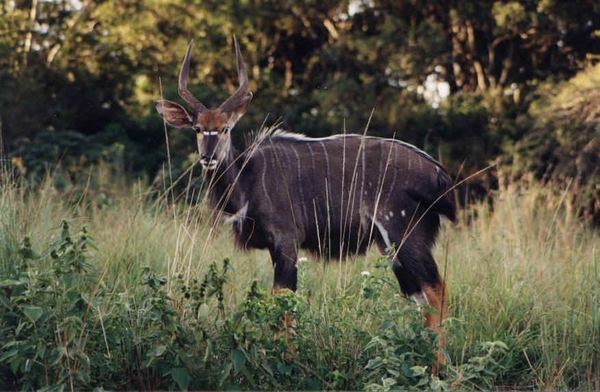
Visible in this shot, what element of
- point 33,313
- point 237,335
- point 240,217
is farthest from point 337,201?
point 33,313

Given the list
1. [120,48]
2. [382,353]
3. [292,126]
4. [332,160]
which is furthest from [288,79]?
[382,353]

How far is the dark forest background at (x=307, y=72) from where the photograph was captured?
11.4m

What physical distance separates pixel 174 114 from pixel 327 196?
1.05 metres

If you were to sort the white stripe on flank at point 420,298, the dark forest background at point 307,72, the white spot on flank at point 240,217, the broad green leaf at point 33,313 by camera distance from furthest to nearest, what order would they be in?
1. the dark forest background at point 307,72
2. the white spot on flank at point 240,217
3. the white stripe on flank at point 420,298
4. the broad green leaf at point 33,313

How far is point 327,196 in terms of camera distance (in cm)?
538

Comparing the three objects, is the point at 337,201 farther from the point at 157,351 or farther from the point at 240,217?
the point at 157,351

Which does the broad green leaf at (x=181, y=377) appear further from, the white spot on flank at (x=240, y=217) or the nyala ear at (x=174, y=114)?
the nyala ear at (x=174, y=114)

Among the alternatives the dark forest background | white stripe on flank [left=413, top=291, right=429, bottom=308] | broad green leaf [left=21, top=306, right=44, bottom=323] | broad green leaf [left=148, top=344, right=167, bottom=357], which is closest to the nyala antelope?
white stripe on flank [left=413, top=291, right=429, bottom=308]

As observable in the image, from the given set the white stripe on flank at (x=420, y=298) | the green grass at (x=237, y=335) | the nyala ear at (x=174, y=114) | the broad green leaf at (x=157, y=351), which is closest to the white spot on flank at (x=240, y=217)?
the green grass at (x=237, y=335)

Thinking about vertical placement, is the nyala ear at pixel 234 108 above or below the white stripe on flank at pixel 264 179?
above

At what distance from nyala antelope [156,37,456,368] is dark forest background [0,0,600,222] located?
511 centimetres

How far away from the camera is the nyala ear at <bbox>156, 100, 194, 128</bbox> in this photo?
5594 mm

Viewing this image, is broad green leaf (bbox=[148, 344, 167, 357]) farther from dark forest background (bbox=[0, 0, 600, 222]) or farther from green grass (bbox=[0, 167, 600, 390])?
dark forest background (bbox=[0, 0, 600, 222])

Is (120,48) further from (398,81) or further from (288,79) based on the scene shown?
(398,81)
